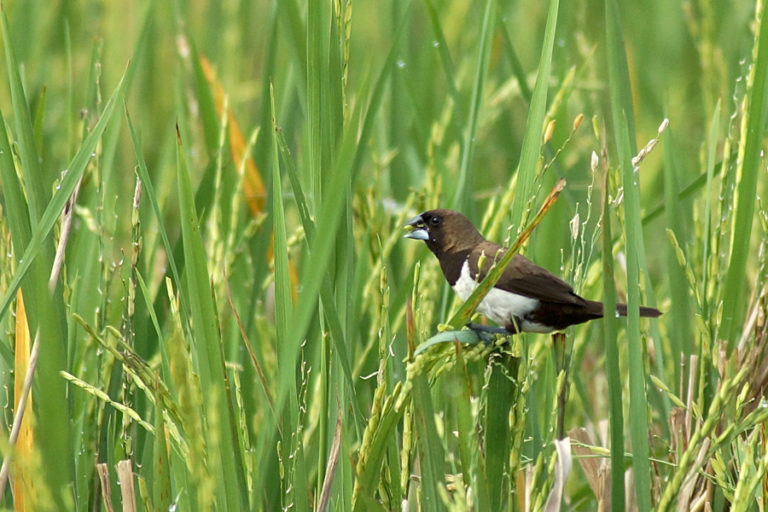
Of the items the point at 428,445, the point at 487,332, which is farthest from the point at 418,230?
the point at 428,445

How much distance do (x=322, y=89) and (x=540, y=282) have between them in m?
0.43

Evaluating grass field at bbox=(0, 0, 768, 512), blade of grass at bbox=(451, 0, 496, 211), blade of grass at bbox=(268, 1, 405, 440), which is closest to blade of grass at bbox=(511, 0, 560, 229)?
grass field at bbox=(0, 0, 768, 512)

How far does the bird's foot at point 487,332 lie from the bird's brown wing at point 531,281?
64mm

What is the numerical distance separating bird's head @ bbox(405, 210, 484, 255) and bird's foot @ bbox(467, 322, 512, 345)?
20cm

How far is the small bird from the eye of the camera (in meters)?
1.39

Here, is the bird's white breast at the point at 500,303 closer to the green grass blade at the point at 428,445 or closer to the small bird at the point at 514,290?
the small bird at the point at 514,290

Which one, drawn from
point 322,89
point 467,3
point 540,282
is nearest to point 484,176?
point 467,3

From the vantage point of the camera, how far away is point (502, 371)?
119cm

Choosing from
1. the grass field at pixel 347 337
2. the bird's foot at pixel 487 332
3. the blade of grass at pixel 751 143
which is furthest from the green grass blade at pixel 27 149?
the blade of grass at pixel 751 143

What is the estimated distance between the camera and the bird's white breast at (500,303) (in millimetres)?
1400

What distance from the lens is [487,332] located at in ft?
4.39

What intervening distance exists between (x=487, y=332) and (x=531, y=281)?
125 mm

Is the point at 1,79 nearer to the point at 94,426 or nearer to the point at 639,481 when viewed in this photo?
the point at 94,426

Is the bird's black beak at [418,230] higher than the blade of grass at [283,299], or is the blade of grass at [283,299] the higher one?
the bird's black beak at [418,230]
